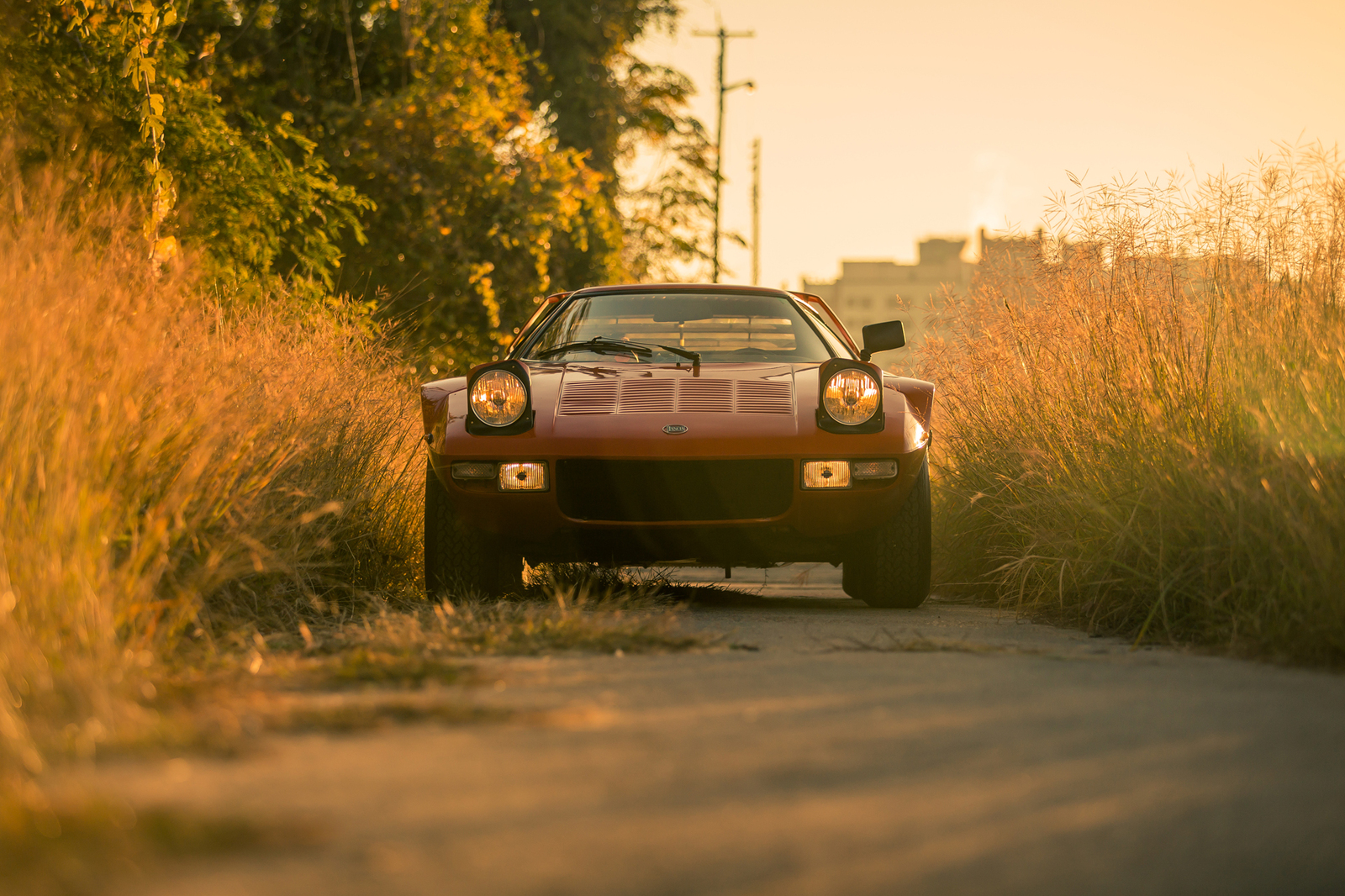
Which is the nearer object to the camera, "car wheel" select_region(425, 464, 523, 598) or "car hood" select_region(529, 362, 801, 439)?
"car hood" select_region(529, 362, 801, 439)

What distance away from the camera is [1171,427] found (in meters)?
4.48

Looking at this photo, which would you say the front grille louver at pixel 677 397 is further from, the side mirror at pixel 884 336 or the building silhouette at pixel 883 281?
the building silhouette at pixel 883 281

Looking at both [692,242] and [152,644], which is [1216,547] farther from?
[692,242]

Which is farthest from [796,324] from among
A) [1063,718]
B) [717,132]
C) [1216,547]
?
[717,132]

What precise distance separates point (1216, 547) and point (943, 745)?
1843mm

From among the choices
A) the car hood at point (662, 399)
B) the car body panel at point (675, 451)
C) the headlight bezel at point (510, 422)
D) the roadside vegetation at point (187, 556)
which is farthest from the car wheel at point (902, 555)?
the headlight bezel at point (510, 422)

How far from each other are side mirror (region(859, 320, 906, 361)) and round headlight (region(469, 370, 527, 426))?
157cm

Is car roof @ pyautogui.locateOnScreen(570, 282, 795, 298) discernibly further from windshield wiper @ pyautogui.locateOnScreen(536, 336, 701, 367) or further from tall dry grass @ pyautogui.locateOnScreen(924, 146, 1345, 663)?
tall dry grass @ pyautogui.locateOnScreen(924, 146, 1345, 663)

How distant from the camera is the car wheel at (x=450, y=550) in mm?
4844

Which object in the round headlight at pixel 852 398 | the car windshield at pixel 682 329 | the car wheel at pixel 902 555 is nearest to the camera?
the round headlight at pixel 852 398

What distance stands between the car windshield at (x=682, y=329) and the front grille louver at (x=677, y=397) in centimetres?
50

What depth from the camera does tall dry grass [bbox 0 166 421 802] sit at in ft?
8.56

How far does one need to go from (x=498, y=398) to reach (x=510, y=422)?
0.12 metres

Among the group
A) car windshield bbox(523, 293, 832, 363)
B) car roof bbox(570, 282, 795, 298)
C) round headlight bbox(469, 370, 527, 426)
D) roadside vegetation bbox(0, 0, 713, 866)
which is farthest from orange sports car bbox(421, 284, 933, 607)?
car roof bbox(570, 282, 795, 298)
